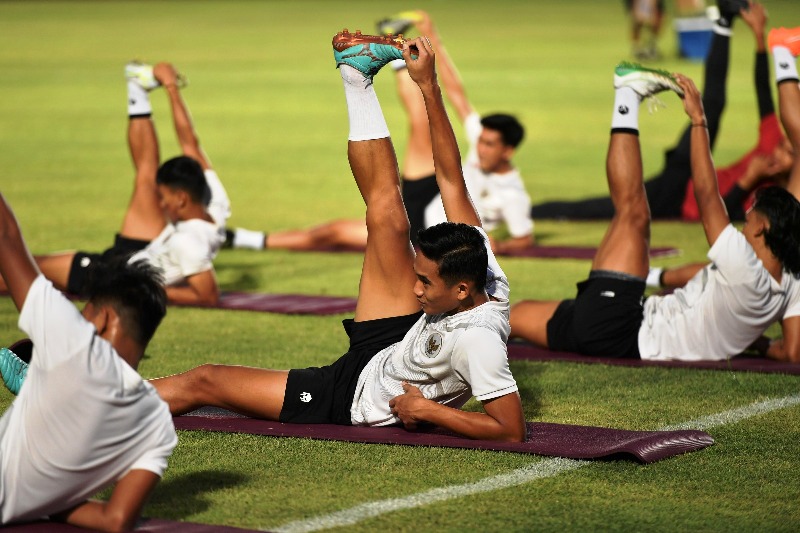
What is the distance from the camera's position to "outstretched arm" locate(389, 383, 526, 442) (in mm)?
5688

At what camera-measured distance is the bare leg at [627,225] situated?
7973mm

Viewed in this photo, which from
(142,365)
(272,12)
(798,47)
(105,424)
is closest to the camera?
(105,424)

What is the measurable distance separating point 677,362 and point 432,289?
2501mm

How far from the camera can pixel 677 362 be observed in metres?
7.73

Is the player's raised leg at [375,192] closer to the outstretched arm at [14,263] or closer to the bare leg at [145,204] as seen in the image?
the outstretched arm at [14,263]

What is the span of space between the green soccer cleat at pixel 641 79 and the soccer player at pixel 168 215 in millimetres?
2741

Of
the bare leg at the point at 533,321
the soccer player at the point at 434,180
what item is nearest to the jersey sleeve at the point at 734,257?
the bare leg at the point at 533,321

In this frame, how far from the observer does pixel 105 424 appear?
14.9ft

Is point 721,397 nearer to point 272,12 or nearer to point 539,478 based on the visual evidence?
point 539,478

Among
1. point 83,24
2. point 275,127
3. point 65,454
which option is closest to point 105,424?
point 65,454

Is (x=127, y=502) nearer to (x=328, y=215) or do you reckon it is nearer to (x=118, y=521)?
(x=118, y=521)

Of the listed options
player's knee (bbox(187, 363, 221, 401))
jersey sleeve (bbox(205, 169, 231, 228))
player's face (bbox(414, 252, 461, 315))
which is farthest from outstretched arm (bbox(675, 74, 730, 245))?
jersey sleeve (bbox(205, 169, 231, 228))

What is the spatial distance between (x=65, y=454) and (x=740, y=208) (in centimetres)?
833

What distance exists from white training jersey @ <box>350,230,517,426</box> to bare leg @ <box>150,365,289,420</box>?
1.18 feet
